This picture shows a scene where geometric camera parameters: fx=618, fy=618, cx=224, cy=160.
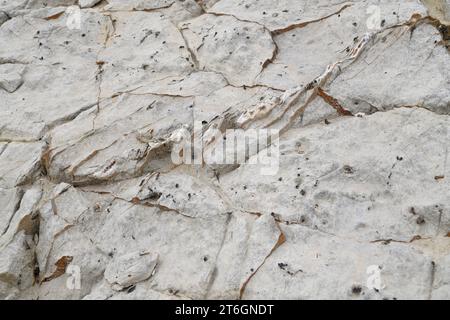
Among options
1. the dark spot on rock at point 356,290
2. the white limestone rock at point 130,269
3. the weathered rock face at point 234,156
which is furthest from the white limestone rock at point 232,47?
the dark spot on rock at point 356,290

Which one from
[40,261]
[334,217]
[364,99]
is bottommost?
[40,261]

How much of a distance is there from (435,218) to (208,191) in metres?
0.96

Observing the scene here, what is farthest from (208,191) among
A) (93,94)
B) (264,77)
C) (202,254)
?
(93,94)

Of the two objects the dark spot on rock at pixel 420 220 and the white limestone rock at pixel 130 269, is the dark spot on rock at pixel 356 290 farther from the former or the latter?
the white limestone rock at pixel 130 269

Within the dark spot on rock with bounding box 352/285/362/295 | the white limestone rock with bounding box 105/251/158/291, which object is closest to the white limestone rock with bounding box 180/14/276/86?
the white limestone rock with bounding box 105/251/158/291

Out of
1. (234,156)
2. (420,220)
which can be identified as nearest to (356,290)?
(420,220)

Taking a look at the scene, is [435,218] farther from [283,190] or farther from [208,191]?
[208,191]

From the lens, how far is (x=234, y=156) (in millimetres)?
2826

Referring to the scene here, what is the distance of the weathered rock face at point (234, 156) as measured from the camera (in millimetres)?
2430

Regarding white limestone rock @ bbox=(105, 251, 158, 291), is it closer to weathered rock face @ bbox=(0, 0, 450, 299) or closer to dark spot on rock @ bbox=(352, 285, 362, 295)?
weathered rock face @ bbox=(0, 0, 450, 299)

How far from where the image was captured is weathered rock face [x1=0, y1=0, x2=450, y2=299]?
2430mm

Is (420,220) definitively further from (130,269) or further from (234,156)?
(130,269)

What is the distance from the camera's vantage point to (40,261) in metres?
2.75

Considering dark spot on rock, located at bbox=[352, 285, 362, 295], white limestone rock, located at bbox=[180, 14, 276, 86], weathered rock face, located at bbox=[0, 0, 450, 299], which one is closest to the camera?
dark spot on rock, located at bbox=[352, 285, 362, 295]
